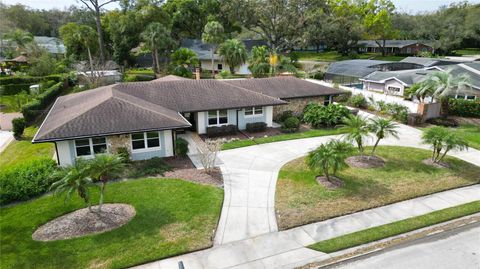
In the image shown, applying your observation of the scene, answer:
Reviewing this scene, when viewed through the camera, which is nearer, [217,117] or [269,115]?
[217,117]

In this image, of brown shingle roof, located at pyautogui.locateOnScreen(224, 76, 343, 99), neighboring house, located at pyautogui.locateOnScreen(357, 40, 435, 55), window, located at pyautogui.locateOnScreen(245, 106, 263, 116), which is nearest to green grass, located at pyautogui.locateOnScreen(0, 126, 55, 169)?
window, located at pyautogui.locateOnScreen(245, 106, 263, 116)

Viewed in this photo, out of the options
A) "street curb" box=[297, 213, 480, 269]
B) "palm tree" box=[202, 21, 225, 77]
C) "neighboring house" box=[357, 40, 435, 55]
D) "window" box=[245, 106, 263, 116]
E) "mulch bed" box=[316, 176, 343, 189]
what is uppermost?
"palm tree" box=[202, 21, 225, 77]

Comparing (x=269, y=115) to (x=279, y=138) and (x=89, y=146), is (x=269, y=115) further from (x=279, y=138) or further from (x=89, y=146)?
(x=89, y=146)

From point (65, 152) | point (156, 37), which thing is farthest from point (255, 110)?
point (156, 37)

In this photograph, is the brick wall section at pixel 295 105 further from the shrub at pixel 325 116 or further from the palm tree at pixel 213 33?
the palm tree at pixel 213 33

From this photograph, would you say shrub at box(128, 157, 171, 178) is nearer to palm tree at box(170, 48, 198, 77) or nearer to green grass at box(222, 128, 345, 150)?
green grass at box(222, 128, 345, 150)

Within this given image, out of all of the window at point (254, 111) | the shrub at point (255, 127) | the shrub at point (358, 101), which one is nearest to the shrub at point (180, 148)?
the shrub at point (255, 127)

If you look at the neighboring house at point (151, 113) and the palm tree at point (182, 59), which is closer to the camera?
the neighboring house at point (151, 113)
